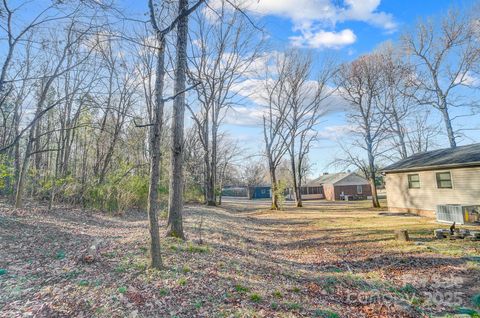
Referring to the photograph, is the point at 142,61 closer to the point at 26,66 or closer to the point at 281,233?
the point at 26,66

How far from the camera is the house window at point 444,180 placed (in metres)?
13.5

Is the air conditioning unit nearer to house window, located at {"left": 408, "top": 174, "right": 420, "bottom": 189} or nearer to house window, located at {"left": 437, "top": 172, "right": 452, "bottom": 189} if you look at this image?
house window, located at {"left": 437, "top": 172, "right": 452, "bottom": 189}

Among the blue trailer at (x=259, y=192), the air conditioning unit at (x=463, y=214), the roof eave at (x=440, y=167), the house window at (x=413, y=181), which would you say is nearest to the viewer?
the air conditioning unit at (x=463, y=214)

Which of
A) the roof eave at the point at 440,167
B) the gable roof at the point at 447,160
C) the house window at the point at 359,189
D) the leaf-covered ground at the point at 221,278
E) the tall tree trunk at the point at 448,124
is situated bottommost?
the leaf-covered ground at the point at 221,278

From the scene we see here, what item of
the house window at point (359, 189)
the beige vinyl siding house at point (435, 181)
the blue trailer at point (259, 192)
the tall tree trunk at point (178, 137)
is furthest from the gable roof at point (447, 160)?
the blue trailer at point (259, 192)

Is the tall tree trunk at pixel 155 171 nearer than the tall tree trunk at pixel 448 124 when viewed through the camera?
Yes

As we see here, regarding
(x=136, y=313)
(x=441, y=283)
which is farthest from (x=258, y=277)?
(x=441, y=283)

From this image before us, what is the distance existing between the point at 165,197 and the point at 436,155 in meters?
17.0

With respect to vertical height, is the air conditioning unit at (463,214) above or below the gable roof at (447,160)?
below

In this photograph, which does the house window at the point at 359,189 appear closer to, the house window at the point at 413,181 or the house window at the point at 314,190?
the house window at the point at 314,190

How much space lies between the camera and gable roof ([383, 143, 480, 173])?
40.5ft

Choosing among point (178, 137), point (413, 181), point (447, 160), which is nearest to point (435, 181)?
point (447, 160)

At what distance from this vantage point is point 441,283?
15.9 feet

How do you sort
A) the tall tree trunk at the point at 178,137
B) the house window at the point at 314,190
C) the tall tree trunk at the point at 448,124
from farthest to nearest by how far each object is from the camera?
the house window at the point at 314,190 < the tall tree trunk at the point at 448,124 < the tall tree trunk at the point at 178,137
